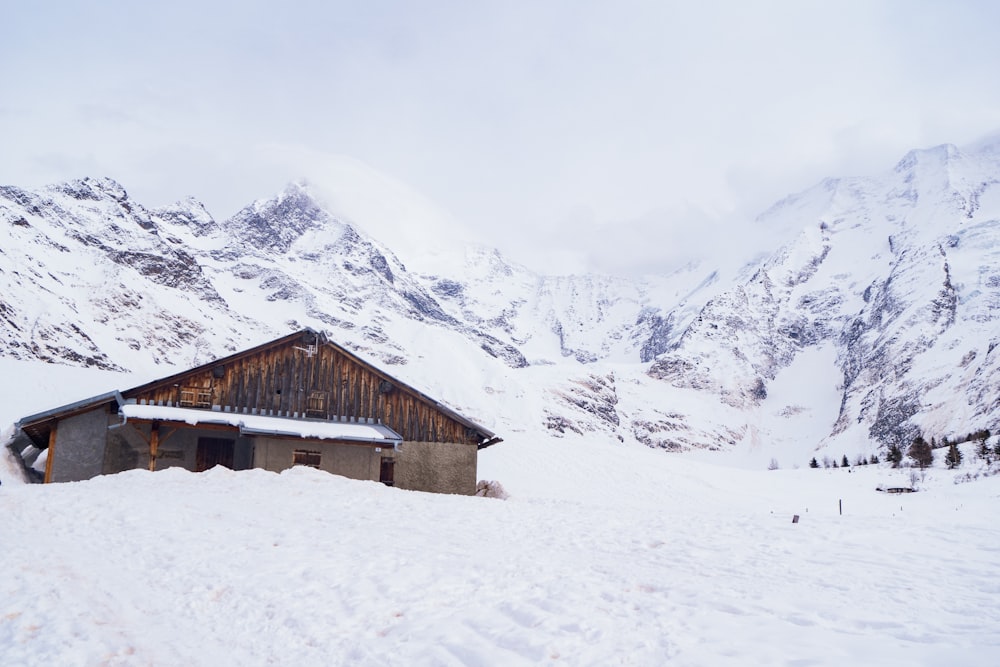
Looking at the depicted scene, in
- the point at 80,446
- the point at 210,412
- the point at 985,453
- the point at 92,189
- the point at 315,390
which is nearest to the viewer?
the point at 80,446

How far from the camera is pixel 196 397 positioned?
23.0m

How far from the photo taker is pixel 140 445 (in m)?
22.9

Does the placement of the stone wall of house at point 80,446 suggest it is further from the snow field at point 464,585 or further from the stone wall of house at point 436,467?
the stone wall of house at point 436,467

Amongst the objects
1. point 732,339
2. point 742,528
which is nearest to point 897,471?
point 742,528

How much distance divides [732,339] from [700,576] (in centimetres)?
19768

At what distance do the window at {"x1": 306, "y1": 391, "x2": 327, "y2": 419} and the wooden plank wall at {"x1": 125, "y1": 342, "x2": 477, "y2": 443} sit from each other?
0.34 ft

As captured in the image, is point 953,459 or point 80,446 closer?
point 80,446

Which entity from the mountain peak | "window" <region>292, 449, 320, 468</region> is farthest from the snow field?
the mountain peak

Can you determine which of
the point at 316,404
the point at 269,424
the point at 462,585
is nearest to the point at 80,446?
the point at 269,424

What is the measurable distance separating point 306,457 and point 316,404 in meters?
2.21

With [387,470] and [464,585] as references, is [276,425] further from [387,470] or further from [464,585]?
[464,585]

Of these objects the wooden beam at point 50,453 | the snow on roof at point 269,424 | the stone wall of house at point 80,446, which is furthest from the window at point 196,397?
the wooden beam at point 50,453

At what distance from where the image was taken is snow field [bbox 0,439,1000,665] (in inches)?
253

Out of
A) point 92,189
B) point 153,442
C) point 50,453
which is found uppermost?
point 92,189
